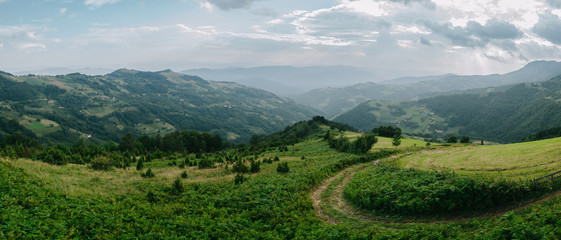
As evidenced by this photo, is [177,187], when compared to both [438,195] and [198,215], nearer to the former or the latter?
[198,215]

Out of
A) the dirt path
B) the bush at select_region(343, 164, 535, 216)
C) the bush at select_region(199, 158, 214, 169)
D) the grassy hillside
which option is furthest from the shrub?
the bush at select_region(343, 164, 535, 216)

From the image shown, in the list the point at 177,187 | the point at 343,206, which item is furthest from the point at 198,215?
the point at 343,206

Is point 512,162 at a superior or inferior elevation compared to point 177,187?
superior

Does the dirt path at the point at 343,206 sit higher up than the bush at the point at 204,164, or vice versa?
the dirt path at the point at 343,206

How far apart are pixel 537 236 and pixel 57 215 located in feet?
89.1

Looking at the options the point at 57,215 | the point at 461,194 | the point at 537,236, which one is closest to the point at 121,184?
the point at 57,215

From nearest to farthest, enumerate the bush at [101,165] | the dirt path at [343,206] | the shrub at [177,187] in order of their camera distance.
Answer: the dirt path at [343,206], the shrub at [177,187], the bush at [101,165]

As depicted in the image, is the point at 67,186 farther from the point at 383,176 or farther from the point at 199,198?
the point at 383,176

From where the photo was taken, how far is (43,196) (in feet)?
65.1

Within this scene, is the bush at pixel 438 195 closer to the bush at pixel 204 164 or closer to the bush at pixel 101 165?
the bush at pixel 204 164

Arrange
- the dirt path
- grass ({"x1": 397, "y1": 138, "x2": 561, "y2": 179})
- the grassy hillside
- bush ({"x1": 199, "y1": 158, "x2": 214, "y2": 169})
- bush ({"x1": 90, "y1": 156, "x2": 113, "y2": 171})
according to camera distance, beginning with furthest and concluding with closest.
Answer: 1. bush ({"x1": 199, "y1": 158, "x2": 214, "y2": 169})
2. bush ({"x1": 90, "y1": 156, "x2": 113, "y2": 171})
3. grass ({"x1": 397, "y1": 138, "x2": 561, "y2": 179})
4. the dirt path
5. the grassy hillside

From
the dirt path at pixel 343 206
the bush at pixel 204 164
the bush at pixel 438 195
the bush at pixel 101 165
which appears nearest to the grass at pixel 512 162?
the bush at pixel 438 195

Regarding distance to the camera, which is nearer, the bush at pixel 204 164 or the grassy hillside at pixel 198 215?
the grassy hillside at pixel 198 215

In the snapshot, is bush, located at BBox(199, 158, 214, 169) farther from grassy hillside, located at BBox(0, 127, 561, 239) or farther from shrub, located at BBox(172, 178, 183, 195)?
shrub, located at BBox(172, 178, 183, 195)
